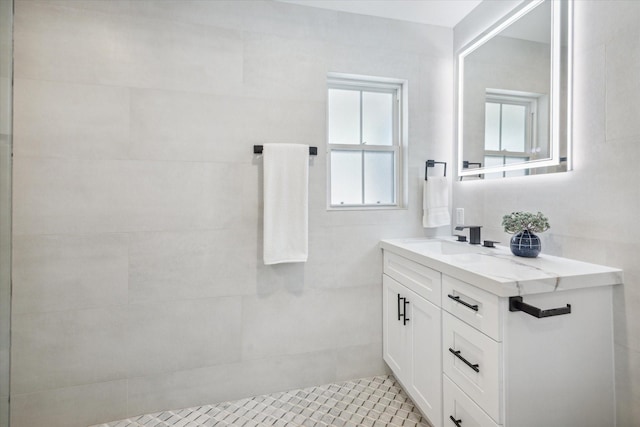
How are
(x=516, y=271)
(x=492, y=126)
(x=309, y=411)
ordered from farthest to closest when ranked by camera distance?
(x=492, y=126), (x=309, y=411), (x=516, y=271)

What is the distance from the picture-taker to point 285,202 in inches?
72.7

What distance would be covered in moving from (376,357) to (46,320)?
1905 mm

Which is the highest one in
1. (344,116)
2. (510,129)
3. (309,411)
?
(344,116)

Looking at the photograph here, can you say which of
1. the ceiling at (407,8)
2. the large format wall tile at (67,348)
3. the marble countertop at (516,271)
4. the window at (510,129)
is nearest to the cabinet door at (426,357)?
the marble countertop at (516,271)

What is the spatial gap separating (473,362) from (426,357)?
1.19ft

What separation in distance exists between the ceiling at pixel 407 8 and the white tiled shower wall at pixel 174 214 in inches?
2.2

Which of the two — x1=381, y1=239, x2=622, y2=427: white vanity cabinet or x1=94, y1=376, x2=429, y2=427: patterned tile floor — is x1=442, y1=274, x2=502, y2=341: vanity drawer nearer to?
x1=381, y1=239, x2=622, y2=427: white vanity cabinet

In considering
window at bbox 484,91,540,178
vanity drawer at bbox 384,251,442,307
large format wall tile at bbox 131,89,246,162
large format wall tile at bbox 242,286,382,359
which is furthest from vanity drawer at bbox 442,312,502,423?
large format wall tile at bbox 131,89,246,162

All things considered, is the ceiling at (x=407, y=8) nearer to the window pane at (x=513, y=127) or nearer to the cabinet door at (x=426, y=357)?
the window pane at (x=513, y=127)

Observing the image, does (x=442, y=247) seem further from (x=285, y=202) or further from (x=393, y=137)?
(x=285, y=202)

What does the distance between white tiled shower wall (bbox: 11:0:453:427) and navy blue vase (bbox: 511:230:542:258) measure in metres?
0.76

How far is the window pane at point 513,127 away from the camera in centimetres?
166

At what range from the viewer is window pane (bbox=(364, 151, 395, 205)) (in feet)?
7.14

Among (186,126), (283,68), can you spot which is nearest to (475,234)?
(283,68)
